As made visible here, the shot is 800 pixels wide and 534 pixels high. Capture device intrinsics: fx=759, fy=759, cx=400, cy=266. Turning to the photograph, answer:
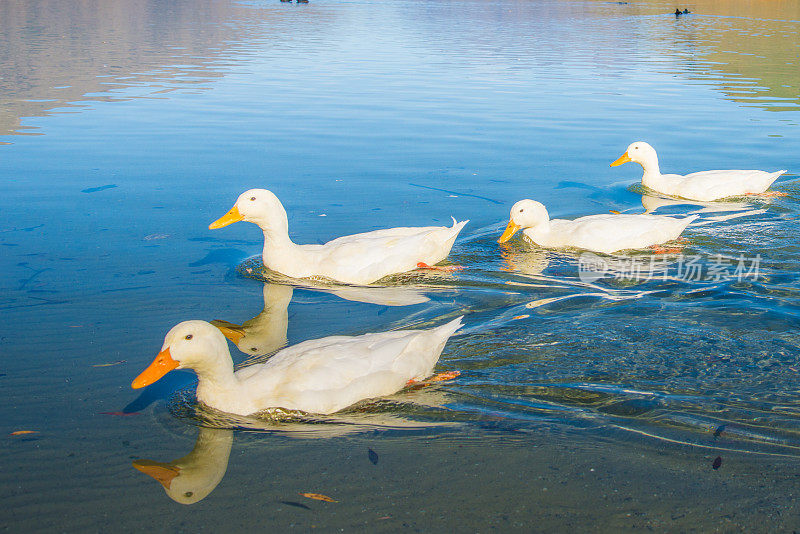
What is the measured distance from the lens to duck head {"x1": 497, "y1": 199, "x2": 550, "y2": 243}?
10047 mm

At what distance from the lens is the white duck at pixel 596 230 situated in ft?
32.2

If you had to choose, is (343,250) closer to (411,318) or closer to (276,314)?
(276,314)

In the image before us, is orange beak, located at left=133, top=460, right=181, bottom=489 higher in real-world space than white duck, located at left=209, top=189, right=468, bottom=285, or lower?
lower

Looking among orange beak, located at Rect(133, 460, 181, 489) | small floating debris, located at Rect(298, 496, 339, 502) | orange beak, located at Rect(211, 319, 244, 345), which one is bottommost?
orange beak, located at Rect(133, 460, 181, 489)

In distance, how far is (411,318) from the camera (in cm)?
762

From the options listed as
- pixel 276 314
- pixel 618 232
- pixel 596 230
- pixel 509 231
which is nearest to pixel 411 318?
pixel 276 314

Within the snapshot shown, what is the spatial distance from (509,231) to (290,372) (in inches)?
204

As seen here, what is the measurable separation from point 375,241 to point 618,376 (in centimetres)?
353

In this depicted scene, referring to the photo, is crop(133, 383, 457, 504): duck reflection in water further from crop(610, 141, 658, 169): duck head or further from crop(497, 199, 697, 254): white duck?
crop(610, 141, 658, 169): duck head

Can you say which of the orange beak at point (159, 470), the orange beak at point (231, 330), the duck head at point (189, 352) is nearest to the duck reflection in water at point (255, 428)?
the orange beak at point (159, 470)

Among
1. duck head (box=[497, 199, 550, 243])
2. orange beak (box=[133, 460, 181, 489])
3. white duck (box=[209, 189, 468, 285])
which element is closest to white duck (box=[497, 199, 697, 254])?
duck head (box=[497, 199, 550, 243])

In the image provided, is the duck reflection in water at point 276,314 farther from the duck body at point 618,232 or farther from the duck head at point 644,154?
the duck head at point 644,154

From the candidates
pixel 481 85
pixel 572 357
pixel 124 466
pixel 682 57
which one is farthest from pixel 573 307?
pixel 682 57

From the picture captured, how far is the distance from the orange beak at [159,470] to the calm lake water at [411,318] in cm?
5
